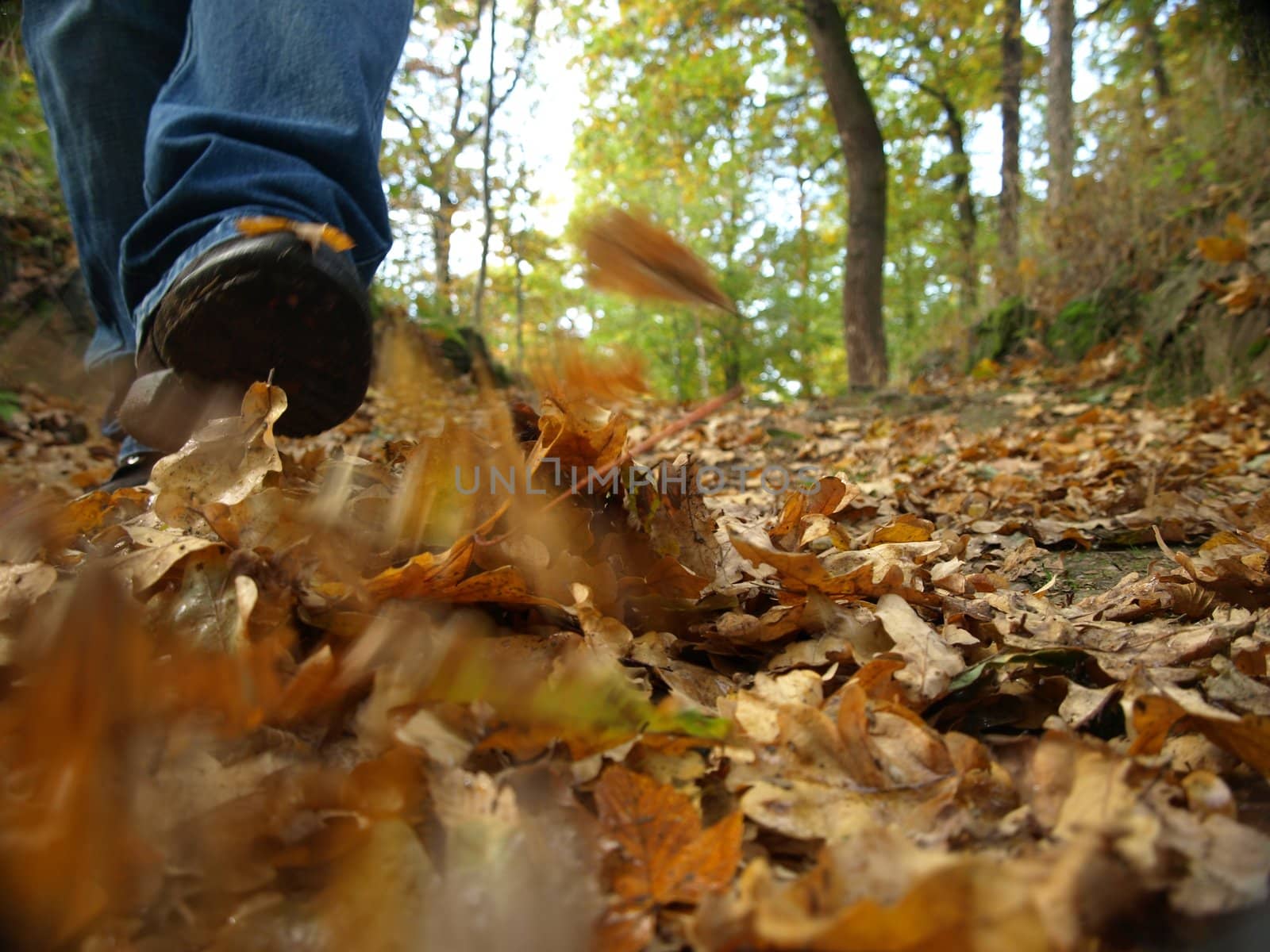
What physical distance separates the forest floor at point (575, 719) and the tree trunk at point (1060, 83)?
25.1ft

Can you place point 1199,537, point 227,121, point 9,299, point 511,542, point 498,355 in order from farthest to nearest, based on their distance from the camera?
point 498,355, point 9,299, point 1199,537, point 227,121, point 511,542

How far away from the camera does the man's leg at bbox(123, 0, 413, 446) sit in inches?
54.0

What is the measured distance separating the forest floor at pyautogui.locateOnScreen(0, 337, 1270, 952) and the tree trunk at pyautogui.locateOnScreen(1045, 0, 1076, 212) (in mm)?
7639

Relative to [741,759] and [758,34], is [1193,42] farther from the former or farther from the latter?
[741,759]

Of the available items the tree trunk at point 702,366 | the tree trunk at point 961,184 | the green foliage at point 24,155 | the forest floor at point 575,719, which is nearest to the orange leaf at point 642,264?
the forest floor at point 575,719

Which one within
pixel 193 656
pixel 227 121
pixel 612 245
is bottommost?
pixel 193 656

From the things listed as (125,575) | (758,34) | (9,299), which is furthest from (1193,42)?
(9,299)

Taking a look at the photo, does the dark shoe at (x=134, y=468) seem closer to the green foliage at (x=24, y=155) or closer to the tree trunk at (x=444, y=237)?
the green foliage at (x=24, y=155)

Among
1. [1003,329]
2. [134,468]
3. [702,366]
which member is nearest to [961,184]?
[702,366]

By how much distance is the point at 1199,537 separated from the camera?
1565mm

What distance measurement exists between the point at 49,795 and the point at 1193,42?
6.57m

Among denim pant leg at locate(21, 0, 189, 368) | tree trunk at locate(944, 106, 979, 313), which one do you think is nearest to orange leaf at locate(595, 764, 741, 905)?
denim pant leg at locate(21, 0, 189, 368)

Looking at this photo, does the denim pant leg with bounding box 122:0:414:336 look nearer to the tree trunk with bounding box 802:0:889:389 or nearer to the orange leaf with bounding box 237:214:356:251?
the orange leaf with bounding box 237:214:356:251

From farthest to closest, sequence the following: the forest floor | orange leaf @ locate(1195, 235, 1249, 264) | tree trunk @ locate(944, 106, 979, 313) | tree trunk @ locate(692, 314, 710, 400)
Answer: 1. tree trunk @ locate(692, 314, 710, 400)
2. tree trunk @ locate(944, 106, 979, 313)
3. orange leaf @ locate(1195, 235, 1249, 264)
4. the forest floor
